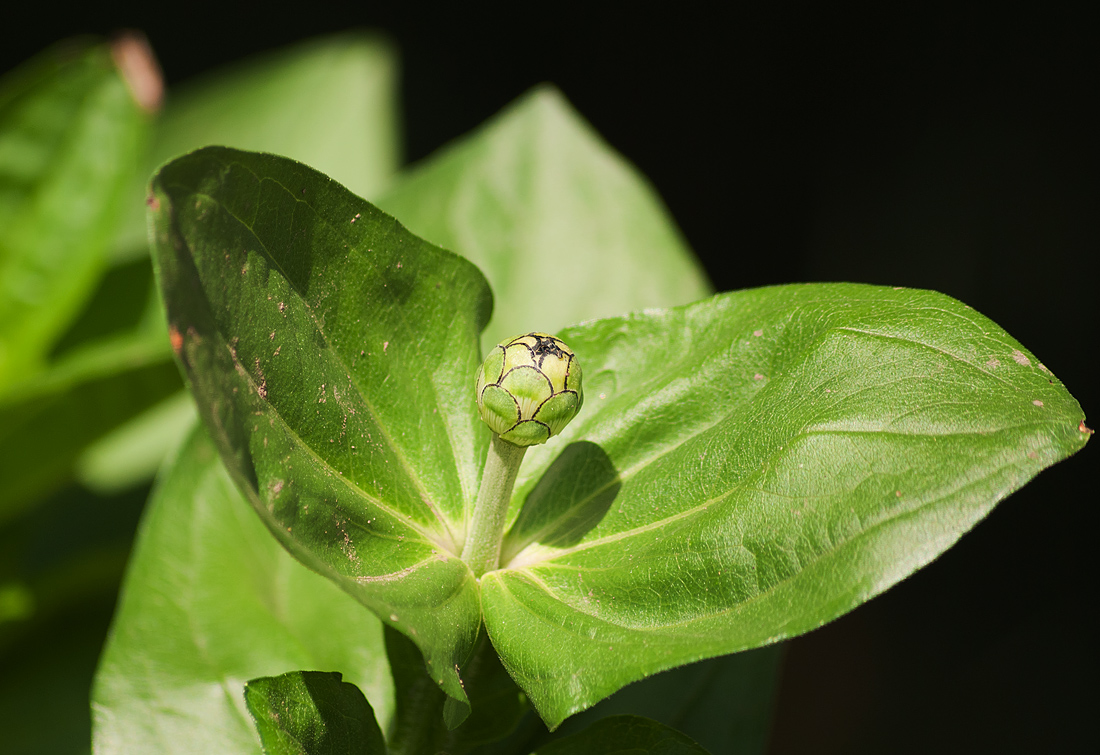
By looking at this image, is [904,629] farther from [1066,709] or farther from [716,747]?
[716,747]

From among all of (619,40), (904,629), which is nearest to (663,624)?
(904,629)

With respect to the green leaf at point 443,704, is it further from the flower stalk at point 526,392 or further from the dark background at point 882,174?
the dark background at point 882,174

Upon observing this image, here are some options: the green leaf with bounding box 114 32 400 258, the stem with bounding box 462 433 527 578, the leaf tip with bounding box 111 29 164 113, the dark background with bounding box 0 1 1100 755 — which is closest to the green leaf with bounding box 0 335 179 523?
the leaf tip with bounding box 111 29 164 113

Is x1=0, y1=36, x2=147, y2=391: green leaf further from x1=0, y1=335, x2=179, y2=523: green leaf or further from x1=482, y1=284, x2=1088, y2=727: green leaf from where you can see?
x1=482, y1=284, x2=1088, y2=727: green leaf

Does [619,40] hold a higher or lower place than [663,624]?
higher

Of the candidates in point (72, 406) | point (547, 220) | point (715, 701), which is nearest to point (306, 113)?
point (547, 220)

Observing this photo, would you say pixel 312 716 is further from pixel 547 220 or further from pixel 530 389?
pixel 547 220
